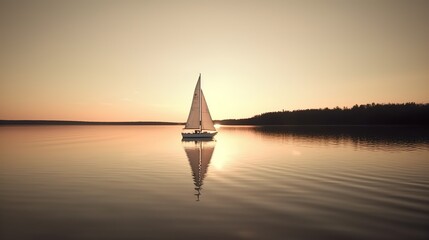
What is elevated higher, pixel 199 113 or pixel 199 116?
pixel 199 113

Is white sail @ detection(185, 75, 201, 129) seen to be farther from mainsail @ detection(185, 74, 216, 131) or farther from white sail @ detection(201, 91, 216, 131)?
white sail @ detection(201, 91, 216, 131)

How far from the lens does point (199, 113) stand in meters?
74.1

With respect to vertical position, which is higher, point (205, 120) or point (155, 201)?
point (205, 120)

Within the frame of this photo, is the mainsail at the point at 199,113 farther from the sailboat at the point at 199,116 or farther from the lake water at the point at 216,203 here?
the lake water at the point at 216,203

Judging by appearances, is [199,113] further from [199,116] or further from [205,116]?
[205,116]

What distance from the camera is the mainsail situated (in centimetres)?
7306

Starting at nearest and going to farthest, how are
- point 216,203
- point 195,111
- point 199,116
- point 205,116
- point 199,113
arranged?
point 216,203
point 195,111
point 199,113
point 199,116
point 205,116

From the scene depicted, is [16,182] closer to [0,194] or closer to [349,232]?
[0,194]

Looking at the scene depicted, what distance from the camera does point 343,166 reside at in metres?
32.6

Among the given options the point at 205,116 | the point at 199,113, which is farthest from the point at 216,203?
the point at 205,116

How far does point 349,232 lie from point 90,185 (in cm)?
1762

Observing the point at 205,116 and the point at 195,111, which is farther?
the point at 205,116

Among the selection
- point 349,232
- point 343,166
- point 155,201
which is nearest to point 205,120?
point 343,166

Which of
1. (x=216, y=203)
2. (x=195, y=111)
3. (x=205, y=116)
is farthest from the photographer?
(x=205, y=116)
